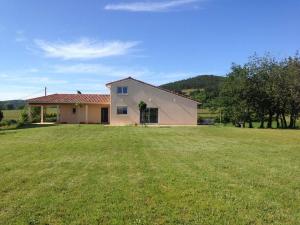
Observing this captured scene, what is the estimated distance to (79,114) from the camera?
46156 millimetres

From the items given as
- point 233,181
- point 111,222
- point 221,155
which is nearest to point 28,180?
point 111,222

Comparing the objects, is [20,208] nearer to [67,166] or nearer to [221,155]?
[67,166]

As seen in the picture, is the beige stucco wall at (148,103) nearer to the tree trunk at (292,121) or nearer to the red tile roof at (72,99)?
the red tile roof at (72,99)

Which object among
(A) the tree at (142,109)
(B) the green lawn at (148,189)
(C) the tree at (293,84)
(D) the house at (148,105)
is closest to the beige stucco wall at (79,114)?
(D) the house at (148,105)

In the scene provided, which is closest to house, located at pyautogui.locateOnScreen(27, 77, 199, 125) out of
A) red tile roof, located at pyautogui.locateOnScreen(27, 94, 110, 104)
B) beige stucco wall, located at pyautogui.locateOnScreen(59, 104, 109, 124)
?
red tile roof, located at pyautogui.locateOnScreen(27, 94, 110, 104)

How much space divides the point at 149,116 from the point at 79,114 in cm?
873

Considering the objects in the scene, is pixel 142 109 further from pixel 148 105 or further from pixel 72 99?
pixel 72 99

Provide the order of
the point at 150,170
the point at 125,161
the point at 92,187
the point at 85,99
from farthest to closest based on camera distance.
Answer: the point at 85,99 → the point at 125,161 → the point at 150,170 → the point at 92,187

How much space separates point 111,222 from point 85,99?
40922mm

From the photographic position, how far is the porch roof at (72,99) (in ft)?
148

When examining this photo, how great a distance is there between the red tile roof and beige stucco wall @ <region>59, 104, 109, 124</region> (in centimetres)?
74

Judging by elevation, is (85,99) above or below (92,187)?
above

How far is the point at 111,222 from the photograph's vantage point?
6.03 m

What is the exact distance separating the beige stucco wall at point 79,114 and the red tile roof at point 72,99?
0.74m
